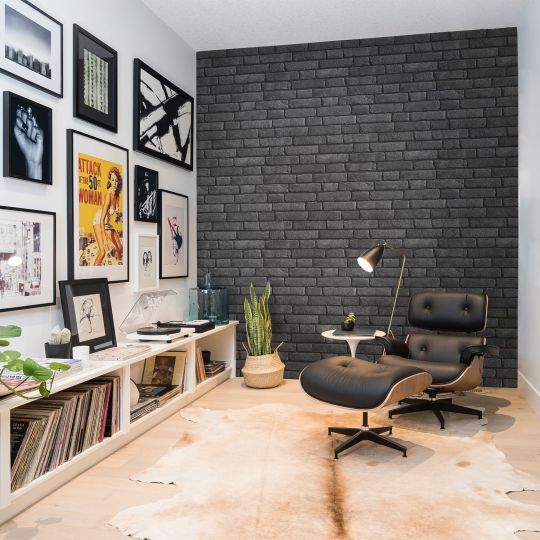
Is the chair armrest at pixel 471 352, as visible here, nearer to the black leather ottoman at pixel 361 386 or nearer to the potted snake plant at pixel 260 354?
the black leather ottoman at pixel 361 386

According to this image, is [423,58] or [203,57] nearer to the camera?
[423,58]

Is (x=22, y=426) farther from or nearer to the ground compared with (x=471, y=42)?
nearer to the ground

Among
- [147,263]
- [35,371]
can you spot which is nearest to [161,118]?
[147,263]

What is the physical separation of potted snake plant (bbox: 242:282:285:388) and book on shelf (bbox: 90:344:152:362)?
1256 millimetres

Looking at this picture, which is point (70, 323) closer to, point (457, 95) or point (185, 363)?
point (185, 363)

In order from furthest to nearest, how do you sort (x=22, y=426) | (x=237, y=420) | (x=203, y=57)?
(x=203, y=57) < (x=237, y=420) < (x=22, y=426)

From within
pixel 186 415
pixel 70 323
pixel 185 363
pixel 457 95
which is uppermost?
pixel 457 95

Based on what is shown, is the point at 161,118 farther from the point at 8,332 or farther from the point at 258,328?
the point at 8,332

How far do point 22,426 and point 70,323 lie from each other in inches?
31.2

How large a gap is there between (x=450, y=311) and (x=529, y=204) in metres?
1.02

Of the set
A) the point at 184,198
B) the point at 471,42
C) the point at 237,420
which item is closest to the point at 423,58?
the point at 471,42

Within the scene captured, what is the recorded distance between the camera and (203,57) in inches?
200

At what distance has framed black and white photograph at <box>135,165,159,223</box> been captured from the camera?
13.3 feet

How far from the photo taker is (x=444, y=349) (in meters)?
3.85
